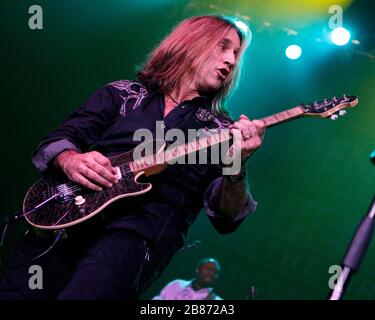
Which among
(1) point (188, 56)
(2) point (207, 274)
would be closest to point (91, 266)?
(1) point (188, 56)

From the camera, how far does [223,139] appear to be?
2.49 metres

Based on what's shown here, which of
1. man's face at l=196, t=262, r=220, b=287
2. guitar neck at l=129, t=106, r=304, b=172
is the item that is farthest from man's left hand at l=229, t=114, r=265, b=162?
man's face at l=196, t=262, r=220, b=287

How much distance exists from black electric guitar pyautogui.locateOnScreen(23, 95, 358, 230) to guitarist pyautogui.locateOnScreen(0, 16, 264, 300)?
57 millimetres

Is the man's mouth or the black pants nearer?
the black pants

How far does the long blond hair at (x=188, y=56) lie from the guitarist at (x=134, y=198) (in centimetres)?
1

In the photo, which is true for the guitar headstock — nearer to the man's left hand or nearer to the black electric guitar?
the black electric guitar

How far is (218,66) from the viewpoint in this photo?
2.90 meters

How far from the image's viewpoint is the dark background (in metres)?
6.98

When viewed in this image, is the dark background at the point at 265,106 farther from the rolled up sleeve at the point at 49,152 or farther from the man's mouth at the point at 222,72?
the rolled up sleeve at the point at 49,152

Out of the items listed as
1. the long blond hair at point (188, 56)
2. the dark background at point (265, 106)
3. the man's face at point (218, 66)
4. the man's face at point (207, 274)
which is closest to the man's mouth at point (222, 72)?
the man's face at point (218, 66)

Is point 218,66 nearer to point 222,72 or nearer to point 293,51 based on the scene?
point 222,72

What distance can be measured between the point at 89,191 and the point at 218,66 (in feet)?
4.06
